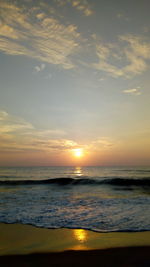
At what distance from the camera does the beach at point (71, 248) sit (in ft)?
14.4

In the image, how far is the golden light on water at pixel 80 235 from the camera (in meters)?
5.73

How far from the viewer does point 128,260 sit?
Answer: 443 centimetres

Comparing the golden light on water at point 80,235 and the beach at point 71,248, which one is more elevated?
the beach at point 71,248

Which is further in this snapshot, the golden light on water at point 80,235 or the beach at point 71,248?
the golden light on water at point 80,235

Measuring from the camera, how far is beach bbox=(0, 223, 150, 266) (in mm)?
4379

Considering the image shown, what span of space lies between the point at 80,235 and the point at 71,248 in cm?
113

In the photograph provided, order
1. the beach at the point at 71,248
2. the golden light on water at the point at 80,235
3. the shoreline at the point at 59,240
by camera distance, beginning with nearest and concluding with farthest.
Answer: the beach at the point at 71,248
the shoreline at the point at 59,240
the golden light on water at the point at 80,235

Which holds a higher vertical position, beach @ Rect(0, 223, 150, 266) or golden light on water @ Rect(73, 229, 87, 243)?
beach @ Rect(0, 223, 150, 266)

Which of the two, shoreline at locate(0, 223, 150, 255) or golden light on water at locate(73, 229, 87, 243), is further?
golden light on water at locate(73, 229, 87, 243)

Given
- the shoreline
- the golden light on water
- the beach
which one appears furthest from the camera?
the golden light on water

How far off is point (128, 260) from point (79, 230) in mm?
2479

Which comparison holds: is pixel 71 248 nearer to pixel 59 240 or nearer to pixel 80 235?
pixel 59 240

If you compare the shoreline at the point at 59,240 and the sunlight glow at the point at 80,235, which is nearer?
the shoreline at the point at 59,240

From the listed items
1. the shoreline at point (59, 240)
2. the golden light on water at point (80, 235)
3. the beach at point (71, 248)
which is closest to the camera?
the beach at point (71, 248)
